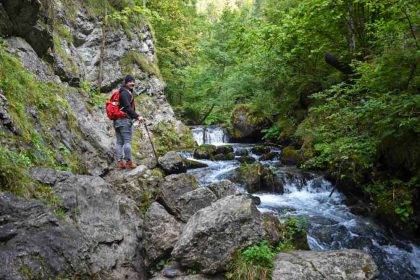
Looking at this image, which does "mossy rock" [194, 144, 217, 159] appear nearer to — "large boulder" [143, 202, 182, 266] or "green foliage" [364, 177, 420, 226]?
"green foliage" [364, 177, 420, 226]

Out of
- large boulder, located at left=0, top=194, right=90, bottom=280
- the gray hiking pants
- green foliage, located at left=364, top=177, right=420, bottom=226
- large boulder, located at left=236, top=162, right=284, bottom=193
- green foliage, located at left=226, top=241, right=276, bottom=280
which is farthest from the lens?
large boulder, located at left=236, top=162, right=284, bottom=193

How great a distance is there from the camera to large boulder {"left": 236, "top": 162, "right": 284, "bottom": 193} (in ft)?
40.4

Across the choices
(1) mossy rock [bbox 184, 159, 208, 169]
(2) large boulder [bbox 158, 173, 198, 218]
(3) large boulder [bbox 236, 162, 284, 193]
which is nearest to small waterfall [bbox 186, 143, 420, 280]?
(3) large boulder [bbox 236, 162, 284, 193]

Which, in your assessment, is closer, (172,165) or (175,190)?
(175,190)

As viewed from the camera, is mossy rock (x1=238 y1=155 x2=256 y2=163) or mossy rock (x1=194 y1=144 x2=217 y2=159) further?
mossy rock (x1=194 y1=144 x2=217 y2=159)

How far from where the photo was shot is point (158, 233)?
21.7ft

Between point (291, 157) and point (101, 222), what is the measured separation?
1045 centimetres

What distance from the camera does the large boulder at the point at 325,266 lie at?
546cm

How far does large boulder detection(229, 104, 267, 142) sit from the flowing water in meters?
7.02

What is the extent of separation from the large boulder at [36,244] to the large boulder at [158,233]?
1.41m

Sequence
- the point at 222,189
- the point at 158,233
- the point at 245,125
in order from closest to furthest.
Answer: the point at 158,233, the point at 222,189, the point at 245,125

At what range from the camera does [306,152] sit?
14.2m

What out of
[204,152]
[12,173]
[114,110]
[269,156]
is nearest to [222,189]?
[114,110]

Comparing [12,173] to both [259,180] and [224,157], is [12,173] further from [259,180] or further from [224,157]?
[224,157]
